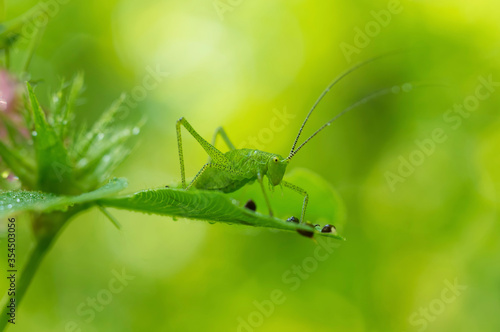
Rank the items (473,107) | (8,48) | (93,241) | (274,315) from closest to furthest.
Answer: (8,48) < (274,315) < (473,107) < (93,241)

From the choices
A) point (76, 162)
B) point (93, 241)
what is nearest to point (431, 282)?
point (93, 241)

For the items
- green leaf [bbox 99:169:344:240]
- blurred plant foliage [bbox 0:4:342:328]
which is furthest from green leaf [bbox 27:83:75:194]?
Answer: green leaf [bbox 99:169:344:240]

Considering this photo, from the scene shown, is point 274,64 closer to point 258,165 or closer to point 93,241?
point 93,241

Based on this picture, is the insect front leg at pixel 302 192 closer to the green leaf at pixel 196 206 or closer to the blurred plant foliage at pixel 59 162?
the blurred plant foliage at pixel 59 162

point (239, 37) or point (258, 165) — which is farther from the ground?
point (239, 37)

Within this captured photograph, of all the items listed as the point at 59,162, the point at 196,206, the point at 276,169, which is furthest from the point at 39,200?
the point at 276,169

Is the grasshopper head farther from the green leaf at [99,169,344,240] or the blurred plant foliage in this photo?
the green leaf at [99,169,344,240]
